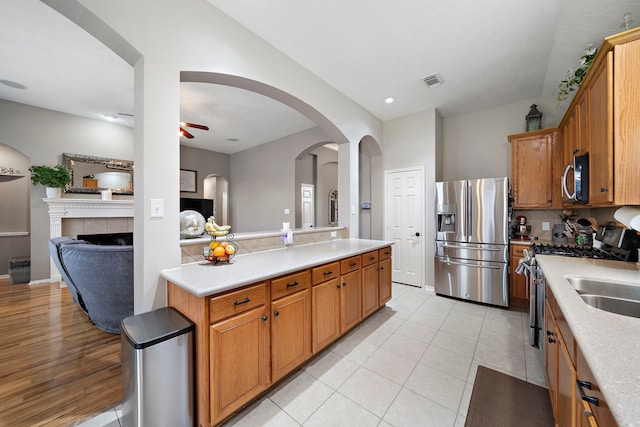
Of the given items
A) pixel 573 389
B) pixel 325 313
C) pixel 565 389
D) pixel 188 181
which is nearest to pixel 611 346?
pixel 573 389

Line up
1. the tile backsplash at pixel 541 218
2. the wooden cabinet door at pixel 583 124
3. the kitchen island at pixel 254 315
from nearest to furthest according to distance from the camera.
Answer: the kitchen island at pixel 254 315
the wooden cabinet door at pixel 583 124
the tile backsplash at pixel 541 218

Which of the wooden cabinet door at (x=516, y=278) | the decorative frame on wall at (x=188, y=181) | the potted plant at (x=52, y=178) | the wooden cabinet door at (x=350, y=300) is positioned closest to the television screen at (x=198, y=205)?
the decorative frame on wall at (x=188, y=181)

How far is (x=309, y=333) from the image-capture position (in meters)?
1.93

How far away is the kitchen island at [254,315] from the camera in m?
1.34

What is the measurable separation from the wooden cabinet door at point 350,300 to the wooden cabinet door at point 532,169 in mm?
2761

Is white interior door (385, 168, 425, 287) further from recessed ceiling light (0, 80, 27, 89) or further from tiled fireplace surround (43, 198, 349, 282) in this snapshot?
recessed ceiling light (0, 80, 27, 89)

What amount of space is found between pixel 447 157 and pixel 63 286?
701cm

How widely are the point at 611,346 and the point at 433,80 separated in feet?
10.4

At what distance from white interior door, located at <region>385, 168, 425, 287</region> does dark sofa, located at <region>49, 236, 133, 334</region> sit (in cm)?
373

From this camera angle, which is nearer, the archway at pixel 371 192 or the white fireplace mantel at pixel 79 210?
the white fireplace mantel at pixel 79 210

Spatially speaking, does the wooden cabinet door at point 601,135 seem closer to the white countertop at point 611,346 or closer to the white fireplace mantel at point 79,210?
the white countertop at point 611,346

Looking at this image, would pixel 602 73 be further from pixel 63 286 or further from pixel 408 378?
pixel 63 286

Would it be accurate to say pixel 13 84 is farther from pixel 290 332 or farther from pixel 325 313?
pixel 325 313

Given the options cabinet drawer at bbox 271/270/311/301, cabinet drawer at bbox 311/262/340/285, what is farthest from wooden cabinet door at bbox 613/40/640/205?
cabinet drawer at bbox 271/270/311/301
